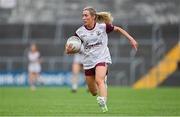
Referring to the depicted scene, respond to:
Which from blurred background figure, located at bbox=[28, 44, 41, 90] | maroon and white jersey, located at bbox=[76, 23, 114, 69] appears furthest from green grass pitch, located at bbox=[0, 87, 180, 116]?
blurred background figure, located at bbox=[28, 44, 41, 90]

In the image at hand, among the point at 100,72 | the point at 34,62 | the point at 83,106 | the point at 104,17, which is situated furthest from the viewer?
the point at 34,62

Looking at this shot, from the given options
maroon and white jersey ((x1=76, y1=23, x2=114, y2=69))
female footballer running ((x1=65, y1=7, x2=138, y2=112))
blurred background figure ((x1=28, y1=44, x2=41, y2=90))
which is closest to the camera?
female footballer running ((x1=65, y1=7, x2=138, y2=112))

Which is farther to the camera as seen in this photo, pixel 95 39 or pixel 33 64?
pixel 33 64

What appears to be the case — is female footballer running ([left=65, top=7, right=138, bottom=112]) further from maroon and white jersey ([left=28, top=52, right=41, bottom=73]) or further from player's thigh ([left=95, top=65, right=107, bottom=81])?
maroon and white jersey ([left=28, top=52, right=41, bottom=73])

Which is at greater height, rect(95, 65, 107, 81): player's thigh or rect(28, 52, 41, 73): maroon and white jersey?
rect(95, 65, 107, 81): player's thigh

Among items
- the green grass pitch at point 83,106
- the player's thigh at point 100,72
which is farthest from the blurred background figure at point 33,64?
the player's thigh at point 100,72

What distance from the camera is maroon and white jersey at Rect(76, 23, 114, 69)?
1481cm

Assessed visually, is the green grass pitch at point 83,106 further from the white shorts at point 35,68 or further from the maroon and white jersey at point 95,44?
the white shorts at point 35,68

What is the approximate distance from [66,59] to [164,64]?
18.3 ft

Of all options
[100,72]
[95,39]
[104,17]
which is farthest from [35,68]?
[100,72]

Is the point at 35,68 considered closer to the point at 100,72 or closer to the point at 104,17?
the point at 104,17

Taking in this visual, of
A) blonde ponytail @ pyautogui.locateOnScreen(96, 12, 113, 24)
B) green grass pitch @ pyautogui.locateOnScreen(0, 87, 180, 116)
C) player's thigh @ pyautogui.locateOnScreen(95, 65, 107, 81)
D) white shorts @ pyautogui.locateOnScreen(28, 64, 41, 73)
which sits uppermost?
blonde ponytail @ pyautogui.locateOnScreen(96, 12, 113, 24)

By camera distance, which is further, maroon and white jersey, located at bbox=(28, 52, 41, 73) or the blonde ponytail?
maroon and white jersey, located at bbox=(28, 52, 41, 73)

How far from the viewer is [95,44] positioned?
14.9 m
